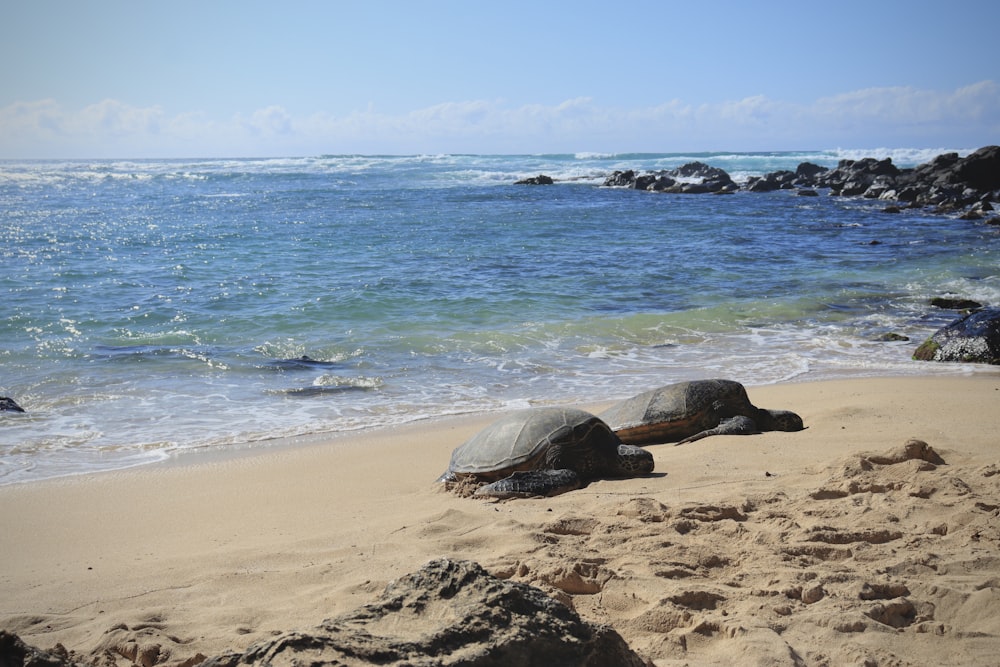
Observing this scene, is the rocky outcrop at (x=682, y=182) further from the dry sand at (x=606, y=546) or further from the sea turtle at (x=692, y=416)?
the dry sand at (x=606, y=546)

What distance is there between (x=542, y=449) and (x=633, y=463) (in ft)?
2.23

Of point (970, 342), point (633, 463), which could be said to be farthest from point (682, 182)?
point (633, 463)

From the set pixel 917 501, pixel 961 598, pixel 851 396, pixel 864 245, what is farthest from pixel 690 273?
pixel 961 598

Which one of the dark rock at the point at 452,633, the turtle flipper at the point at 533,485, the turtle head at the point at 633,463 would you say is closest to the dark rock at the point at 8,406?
the turtle flipper at the point at 533,485

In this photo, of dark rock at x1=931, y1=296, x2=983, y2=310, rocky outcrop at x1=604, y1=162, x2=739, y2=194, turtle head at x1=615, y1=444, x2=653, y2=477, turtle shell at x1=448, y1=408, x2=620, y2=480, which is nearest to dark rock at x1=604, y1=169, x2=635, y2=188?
rocky outcrop at x1=604, y1=162, x2=739, y2=194

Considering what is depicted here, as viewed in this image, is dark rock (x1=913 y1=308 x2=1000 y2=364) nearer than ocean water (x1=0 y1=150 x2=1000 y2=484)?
No

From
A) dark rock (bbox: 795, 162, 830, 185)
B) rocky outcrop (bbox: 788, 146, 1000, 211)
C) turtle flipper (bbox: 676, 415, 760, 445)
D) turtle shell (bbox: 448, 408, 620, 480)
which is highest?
dark rock (bbox: 795, 162, 830, 185)

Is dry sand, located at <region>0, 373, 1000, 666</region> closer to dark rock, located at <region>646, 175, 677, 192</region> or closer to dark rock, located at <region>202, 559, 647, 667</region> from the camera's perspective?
dark rock, located at <region>202, 559, 647, 667</region>

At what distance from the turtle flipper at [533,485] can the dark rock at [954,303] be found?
10812 millimetres

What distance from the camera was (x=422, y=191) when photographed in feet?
137

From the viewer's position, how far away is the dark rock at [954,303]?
1301cm

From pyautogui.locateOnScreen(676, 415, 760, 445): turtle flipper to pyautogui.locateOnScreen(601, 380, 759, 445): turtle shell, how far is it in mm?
101

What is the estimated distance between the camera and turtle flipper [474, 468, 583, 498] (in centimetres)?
514

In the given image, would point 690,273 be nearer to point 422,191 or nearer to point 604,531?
point 604,531
